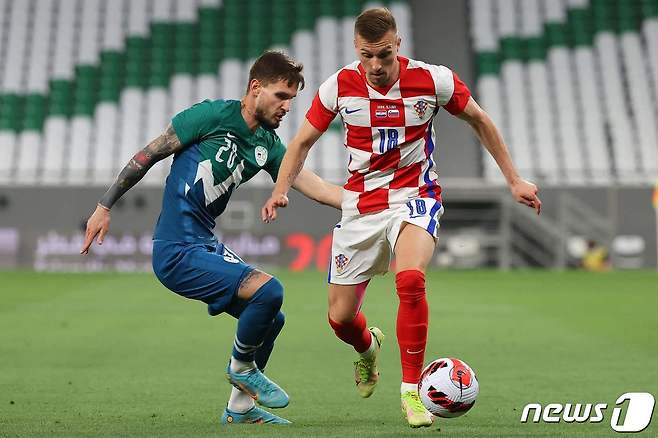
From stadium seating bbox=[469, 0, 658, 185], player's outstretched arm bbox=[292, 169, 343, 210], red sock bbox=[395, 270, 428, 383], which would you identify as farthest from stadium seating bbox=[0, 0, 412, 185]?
red sock bbox=[395, 270, 428, 383]

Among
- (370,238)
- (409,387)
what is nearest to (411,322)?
(409,387)

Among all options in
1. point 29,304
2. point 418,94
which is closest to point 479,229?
point 29,304

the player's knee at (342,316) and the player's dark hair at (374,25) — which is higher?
the player's dark hair at (374,25)

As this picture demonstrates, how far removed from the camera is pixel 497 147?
19.8ft

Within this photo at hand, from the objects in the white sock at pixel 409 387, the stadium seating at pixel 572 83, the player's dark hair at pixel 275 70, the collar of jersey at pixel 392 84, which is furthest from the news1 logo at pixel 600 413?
the stadium seating at pixel 572 83

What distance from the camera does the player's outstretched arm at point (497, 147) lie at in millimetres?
5891

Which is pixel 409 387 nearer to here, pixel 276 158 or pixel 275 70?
pixel 276 158

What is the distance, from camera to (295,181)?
6.30 m

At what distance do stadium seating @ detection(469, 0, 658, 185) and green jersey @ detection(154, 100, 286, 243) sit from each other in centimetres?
2152

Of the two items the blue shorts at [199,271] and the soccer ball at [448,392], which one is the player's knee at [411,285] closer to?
the soccer ball at [448,392]

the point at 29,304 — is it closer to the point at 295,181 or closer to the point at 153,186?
the point at 295,181

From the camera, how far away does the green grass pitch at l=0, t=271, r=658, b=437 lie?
5.79m

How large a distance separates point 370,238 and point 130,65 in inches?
989

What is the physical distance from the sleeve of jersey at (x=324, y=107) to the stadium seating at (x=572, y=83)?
2130 centimetres
